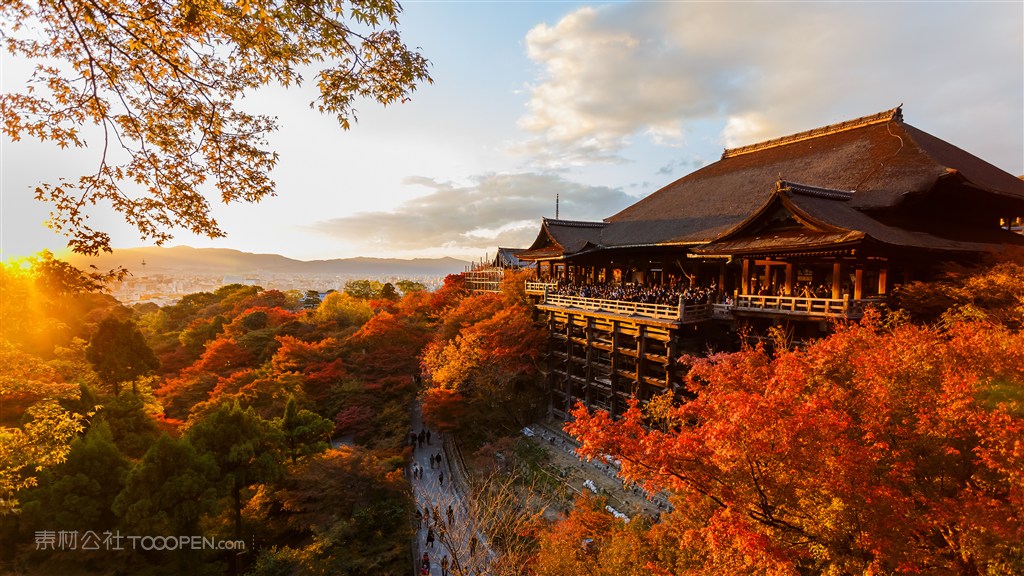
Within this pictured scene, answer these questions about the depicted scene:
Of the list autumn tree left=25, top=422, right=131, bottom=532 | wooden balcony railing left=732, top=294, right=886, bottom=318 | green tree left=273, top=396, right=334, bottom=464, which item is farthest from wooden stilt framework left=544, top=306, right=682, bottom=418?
autumn tree left=25, top=422, right=131, bottom=532

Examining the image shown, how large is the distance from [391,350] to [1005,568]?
2741cm

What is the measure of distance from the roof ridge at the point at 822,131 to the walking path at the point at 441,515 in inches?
989

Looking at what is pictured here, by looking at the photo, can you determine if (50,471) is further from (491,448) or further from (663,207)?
(663,207)

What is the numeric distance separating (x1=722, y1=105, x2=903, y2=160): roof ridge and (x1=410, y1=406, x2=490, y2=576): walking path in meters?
25.1

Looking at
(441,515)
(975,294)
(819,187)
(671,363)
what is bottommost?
(441,515)

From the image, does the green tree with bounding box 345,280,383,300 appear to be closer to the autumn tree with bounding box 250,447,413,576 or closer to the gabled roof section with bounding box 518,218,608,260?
the gabled roof section with bounding box 518,218,608,260

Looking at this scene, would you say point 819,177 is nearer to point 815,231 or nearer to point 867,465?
point 815,231

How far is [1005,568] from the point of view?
5223 millimetres


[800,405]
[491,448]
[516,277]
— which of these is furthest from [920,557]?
[516,277]

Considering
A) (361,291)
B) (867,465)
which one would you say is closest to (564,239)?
(867,465)

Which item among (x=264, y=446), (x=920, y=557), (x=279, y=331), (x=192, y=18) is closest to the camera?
(x=192, y=18)

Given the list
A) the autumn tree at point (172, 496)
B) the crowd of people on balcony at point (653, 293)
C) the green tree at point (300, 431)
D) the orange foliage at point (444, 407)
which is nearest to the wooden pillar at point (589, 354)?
the crowd of people on balcony at point (653, 293)

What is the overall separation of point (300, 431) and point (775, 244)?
730 inches

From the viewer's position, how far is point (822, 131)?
72.5 ft
